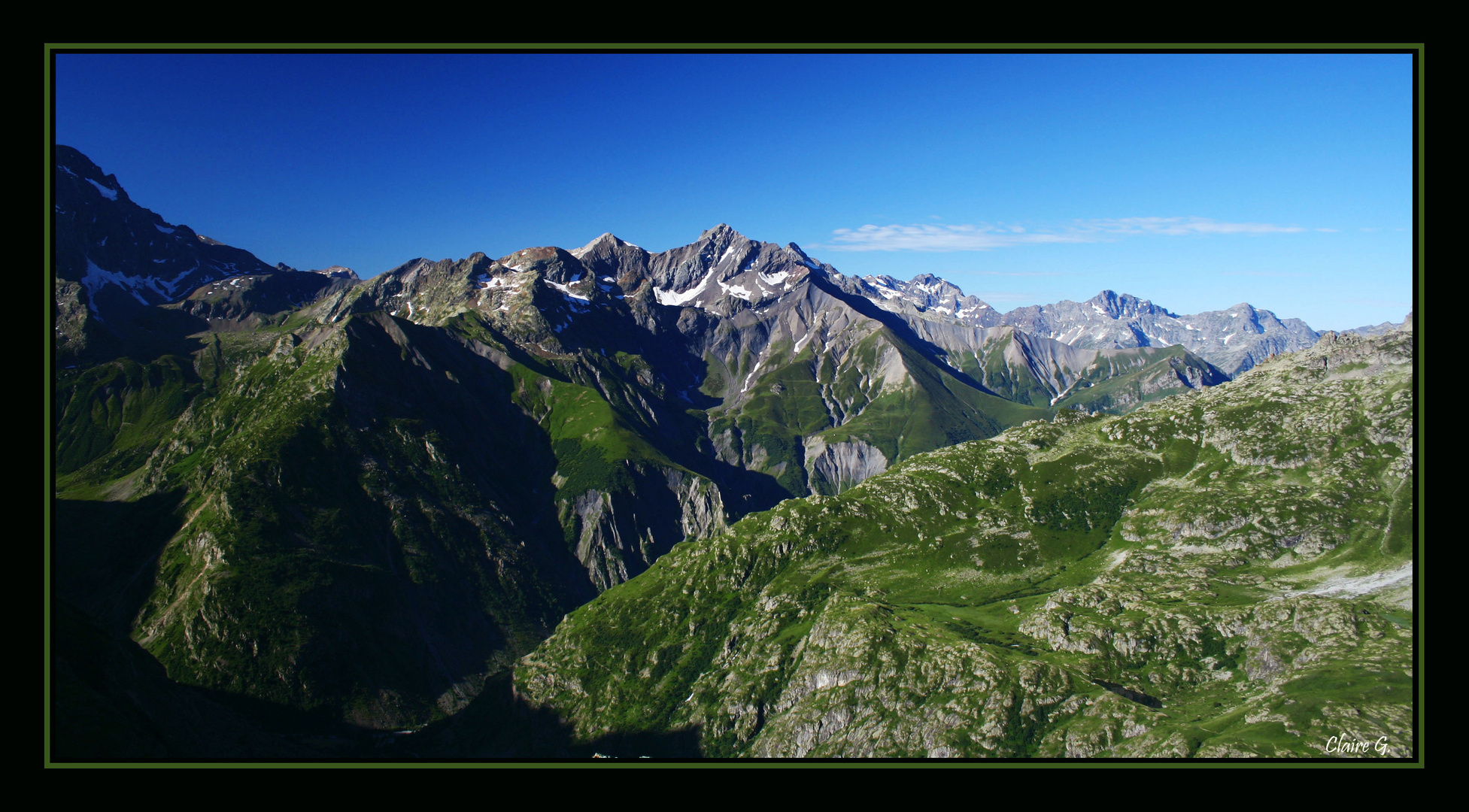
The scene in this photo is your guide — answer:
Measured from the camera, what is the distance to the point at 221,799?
34.5m

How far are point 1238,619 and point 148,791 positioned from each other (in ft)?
628

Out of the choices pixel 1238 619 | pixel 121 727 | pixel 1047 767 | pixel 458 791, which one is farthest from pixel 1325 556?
pixel 121 727

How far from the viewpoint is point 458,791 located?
1364 inches

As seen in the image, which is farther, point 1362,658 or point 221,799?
point 1362,658

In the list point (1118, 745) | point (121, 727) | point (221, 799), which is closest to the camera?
point (221, 799)
